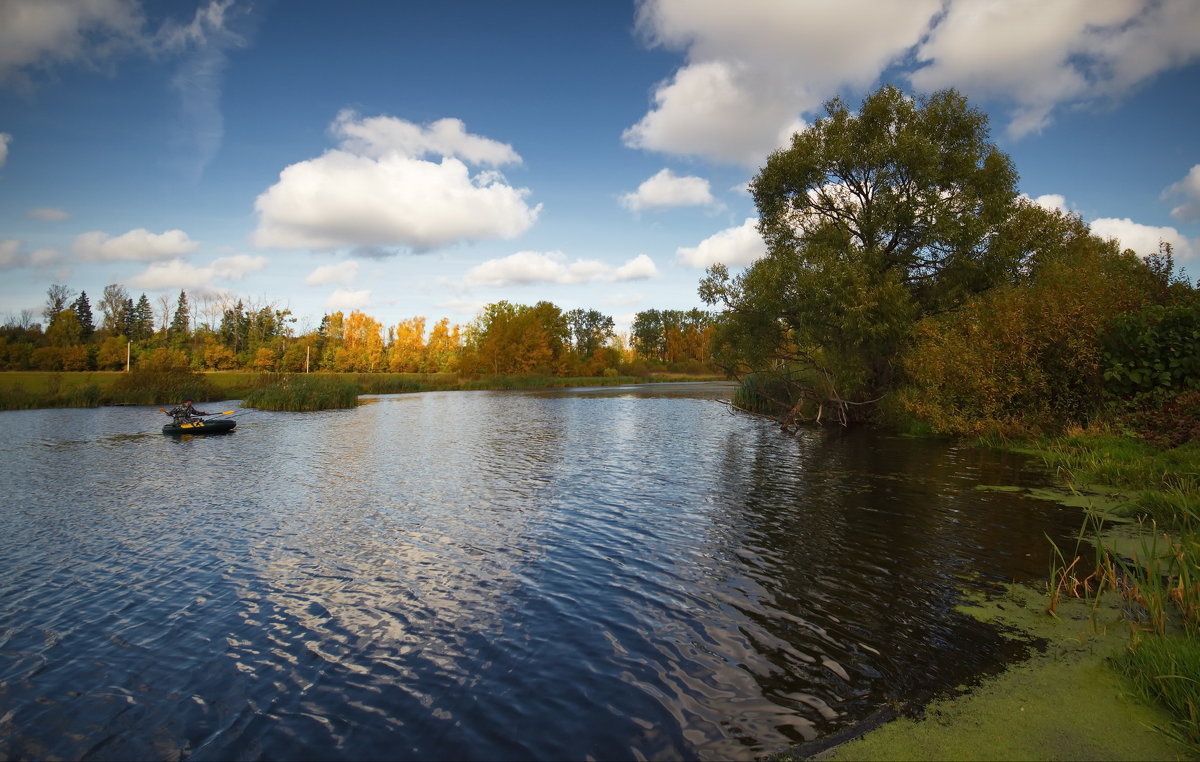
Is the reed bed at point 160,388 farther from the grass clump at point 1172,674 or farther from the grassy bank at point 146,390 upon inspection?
the grass clump at point 1172,674

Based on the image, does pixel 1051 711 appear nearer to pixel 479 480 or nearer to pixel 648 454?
pixel 479 480

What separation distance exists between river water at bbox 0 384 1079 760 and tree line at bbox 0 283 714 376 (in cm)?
6807

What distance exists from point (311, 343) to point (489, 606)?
118 metres

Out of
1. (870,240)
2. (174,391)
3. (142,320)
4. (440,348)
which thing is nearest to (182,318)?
(142,320)

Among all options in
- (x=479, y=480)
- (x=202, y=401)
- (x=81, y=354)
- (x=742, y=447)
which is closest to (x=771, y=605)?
(x=479, y=480)

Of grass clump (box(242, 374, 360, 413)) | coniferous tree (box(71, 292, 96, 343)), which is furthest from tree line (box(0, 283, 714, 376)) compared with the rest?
grass clump (box(242, 374, 360, 413))

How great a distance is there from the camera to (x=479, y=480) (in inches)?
709

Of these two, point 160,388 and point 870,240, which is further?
point 160,388

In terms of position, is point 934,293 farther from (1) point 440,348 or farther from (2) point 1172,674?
(1) point 440,348

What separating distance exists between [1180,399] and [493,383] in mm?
72229

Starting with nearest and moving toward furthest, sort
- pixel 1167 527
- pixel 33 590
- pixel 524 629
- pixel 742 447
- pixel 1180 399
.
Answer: pixel 524 629, pixel 33 590, pixel 1167 527, pixel 1180 399, pixel 742 447

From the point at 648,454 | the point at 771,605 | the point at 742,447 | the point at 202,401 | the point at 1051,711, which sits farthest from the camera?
the point at 202,401

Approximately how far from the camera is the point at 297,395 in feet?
141

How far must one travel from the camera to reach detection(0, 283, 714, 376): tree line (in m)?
77.6
